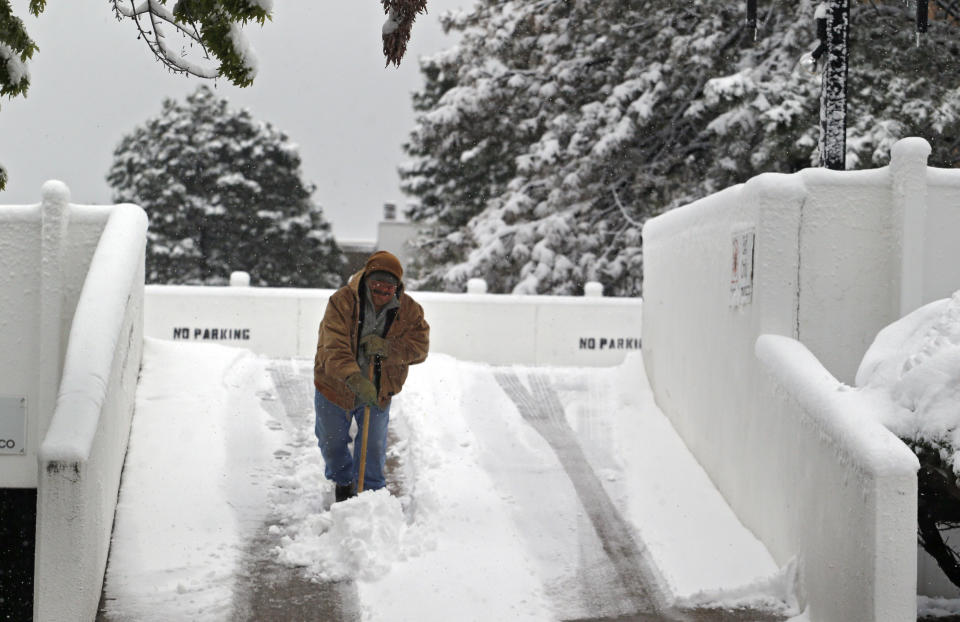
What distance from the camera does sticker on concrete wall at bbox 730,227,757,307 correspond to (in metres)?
7.64

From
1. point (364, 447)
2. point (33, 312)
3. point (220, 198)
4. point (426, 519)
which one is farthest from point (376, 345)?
point (220, 198)

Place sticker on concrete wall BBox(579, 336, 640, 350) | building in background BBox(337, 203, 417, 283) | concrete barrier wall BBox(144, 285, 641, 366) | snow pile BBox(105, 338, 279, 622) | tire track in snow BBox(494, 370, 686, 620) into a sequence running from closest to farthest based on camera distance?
snow pile BBox(105, 338, 279, 622) < tire track in snow BBox(494, 370, 686, 620) < concrete barrier wall BBox(144, 285, 641, 366) < sticker on concrete wall BBox(579, 336, 640, 350) < building in background BBox(337, 203, 417, 283)

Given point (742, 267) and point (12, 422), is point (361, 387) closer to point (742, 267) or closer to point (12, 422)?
point (12, 422)

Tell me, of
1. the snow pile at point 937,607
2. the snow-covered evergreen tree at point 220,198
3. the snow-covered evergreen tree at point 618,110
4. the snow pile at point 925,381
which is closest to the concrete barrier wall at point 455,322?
the snow-covered evergreen tree at point 618,110

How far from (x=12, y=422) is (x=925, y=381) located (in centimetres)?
576

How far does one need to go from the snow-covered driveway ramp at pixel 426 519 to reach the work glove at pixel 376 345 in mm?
949

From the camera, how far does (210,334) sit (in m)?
14.7

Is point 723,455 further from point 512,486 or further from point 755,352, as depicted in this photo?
point 512,486

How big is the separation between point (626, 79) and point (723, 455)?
55.6 ft

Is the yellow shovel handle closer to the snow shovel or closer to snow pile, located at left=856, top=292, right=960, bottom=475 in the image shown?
the snow shovel

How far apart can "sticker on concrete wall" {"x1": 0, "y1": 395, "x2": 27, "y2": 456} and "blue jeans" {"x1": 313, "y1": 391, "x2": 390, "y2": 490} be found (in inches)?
77.6

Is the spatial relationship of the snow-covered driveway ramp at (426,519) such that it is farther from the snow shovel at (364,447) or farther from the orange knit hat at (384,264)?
the orange knit hat at (384,264)

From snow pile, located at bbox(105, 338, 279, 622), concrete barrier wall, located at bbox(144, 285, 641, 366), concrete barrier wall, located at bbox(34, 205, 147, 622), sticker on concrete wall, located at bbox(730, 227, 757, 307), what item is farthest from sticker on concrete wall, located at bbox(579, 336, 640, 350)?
concrete barrier wall, located at bbox(34, 205, 147, 622)

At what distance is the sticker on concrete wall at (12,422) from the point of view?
24.6 ft
